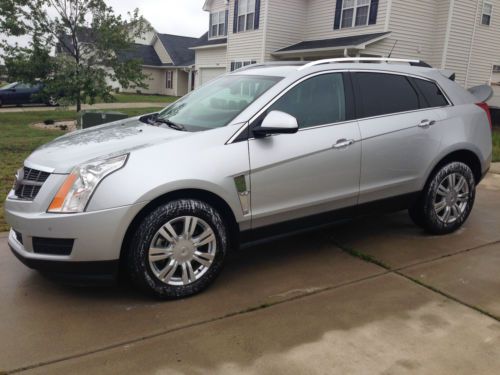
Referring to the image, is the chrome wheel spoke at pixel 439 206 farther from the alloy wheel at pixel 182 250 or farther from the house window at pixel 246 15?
the house window at pixel 246 15

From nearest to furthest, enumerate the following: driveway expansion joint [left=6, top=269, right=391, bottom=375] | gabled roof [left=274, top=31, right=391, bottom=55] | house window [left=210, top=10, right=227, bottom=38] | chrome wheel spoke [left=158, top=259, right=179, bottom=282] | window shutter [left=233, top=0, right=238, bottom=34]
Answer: driveway expansion joint [left=6, top=269, right=391, bottom=375]
chrome wheel spoke [left=158, top=259, right=179, bottom=282]
gabled roof [left=274, top=31, right=391, bottom=55]
window shutter [left=233, top=0, right=238, bottom=34]
house window [left=210, top=10, right=227, bottom=38]

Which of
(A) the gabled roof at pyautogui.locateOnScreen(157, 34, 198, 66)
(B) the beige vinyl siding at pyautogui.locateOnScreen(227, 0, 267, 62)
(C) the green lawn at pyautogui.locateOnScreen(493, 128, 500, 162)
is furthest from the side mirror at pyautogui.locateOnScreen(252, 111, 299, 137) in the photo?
(A) the gabled roof at pyautogui.locateOnScreen(157, 34, 198, 66)

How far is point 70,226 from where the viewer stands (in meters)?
3.05

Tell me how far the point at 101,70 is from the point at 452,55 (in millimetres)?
13239

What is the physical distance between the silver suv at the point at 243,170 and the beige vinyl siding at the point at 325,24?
43.8 ft

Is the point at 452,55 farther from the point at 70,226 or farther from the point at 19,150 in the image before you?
the point at 70,226

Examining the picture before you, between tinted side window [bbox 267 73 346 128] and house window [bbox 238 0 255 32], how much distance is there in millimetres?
18957

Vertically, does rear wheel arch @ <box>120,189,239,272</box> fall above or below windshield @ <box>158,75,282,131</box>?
below

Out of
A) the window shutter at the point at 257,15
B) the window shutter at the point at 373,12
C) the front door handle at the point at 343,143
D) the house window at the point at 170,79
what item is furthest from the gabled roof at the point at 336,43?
the house window at the point at 170,79

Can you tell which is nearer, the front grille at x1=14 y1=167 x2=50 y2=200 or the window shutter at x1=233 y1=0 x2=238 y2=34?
the front grille at x1=14 y1=167 x2=50 y2=200

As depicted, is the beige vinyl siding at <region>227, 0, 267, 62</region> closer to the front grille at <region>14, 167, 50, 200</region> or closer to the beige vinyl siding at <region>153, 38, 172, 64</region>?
the beige vinyl siding at <region>153, 38, 172, 64</region>

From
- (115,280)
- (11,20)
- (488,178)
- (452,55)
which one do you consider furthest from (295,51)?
(115,280)

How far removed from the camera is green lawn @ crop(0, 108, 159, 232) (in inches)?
267

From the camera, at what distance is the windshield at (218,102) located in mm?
3830
